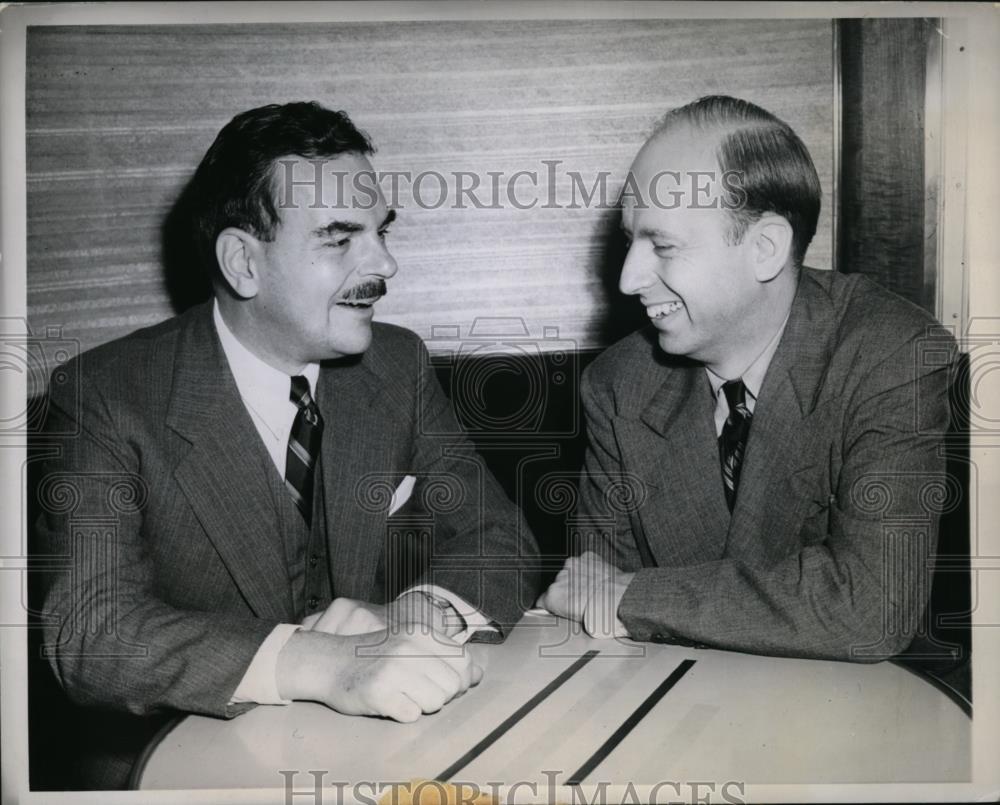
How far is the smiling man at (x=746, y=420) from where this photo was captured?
1.71 metres

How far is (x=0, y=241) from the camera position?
5.88 ft

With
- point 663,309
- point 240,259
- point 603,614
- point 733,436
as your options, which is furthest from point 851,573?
point 240,259

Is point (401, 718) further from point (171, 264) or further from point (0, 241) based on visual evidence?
point (0, 241)

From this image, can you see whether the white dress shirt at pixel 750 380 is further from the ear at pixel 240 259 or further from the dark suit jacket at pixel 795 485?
the ear at pixel 240 259

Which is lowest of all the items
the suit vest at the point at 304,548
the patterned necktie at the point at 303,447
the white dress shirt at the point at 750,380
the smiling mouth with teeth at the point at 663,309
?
the suit vest at the point at 304,548

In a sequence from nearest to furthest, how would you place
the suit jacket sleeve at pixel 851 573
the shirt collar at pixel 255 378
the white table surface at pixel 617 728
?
the white table surface at pixel 617 728 → the suit jacket sleeve at pixel 851 573 → the shirt collar at pixel 255 378

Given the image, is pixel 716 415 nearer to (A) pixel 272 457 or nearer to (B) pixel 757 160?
(B) pixel 757 160

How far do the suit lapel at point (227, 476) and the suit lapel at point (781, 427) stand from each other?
0.78 m

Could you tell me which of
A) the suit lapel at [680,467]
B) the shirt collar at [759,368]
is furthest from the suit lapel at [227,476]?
the shirt collar at [759,368]

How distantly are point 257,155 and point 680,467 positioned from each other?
2.96ft

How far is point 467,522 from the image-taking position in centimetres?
180

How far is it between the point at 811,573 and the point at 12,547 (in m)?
1.35

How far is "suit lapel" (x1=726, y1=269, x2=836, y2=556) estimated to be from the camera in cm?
175

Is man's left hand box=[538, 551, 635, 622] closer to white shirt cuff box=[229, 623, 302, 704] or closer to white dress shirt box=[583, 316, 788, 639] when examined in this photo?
white dress shirt box=[583, 316, 788, 639]
